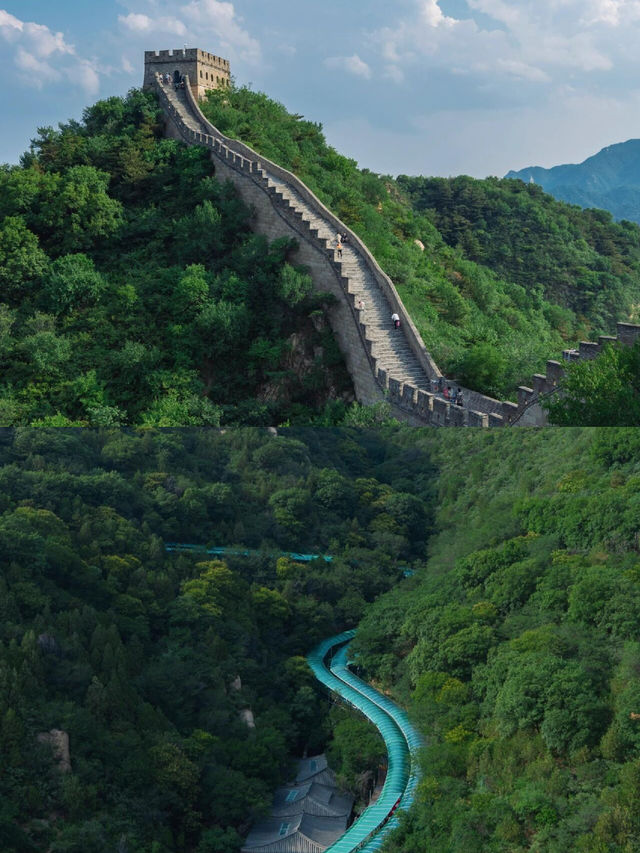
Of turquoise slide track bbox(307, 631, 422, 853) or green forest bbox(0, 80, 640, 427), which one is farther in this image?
green forest bbox(0, 80, 640, 427)

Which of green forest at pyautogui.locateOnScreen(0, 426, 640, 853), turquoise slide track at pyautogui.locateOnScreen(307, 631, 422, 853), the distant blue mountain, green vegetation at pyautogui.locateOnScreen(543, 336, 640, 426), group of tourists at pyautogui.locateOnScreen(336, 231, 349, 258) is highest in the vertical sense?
the distant blue mountain

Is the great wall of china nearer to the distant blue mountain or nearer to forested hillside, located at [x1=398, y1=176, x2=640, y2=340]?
forested hillside, located at [x1=398, y1=176, x2=640, y2=340]

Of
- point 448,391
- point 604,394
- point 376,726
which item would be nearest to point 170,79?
point 448,391

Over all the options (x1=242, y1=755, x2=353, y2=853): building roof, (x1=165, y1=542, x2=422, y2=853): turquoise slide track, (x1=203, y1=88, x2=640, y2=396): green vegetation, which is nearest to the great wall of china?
(x1=203, y1=88, x2=640, y2=396): green vegetation

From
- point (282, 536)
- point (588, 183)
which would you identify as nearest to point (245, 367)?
point (282, 536)

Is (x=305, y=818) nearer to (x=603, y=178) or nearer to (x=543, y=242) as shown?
(x=543, y=242)

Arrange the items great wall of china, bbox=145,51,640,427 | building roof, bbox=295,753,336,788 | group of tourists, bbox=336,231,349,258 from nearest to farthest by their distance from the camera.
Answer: building roof, bbox=295,753,336,788 < great wall of china, bbox=145,51,640,427 < group of tourists, bbox=336,231,349,258

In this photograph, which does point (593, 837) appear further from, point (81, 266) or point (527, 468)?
point (81, 266)
